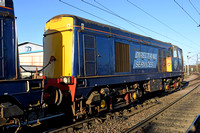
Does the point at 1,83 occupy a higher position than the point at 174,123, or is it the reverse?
the point at 1,83

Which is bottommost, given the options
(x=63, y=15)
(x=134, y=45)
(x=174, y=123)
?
(x=174, y=123)

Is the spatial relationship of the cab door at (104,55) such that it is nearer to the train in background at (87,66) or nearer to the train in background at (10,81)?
the train in background at (87,66)

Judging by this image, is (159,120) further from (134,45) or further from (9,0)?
(9,0)

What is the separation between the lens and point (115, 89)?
791 cm

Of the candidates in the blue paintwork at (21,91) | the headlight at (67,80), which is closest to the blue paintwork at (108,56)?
the headlight at (67,80)

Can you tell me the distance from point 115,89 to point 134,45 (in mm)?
3056

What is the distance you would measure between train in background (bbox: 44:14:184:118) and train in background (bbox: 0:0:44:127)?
3.21ft

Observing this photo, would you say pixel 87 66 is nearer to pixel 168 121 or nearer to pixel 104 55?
pixel 104 55

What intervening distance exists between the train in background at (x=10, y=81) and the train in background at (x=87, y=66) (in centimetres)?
98

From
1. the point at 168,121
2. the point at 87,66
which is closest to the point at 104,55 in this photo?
the point at 87,66

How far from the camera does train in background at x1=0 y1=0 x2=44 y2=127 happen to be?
13.4 feet

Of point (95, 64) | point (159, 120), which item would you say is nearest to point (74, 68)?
point (95, 64)

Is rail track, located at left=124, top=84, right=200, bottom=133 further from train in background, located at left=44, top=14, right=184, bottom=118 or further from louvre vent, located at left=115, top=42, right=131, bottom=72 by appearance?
louvre vent, located at left=115, top=42, right=131, bottom=72

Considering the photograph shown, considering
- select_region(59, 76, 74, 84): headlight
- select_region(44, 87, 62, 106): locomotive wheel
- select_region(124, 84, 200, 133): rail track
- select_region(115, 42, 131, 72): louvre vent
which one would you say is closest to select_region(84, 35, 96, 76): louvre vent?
select_region(59, 76, 74, 84): headlight
